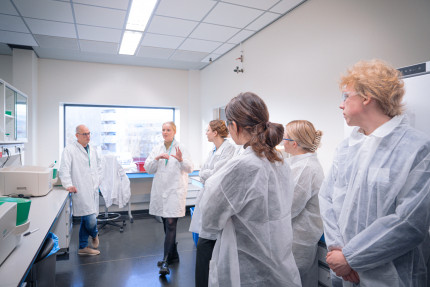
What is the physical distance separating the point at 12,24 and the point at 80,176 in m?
1.92

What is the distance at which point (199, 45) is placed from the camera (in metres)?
3.74

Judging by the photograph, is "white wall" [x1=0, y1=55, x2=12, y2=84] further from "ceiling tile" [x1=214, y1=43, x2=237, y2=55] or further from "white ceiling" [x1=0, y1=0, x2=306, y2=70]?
"ceiling tile" [x1=214, y1=43, x2=237, y2=55]

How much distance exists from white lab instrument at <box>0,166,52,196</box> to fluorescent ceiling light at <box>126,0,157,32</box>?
1839 millimetres

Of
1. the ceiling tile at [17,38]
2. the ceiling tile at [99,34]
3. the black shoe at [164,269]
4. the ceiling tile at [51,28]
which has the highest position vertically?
the ceiling tile at [99,34]

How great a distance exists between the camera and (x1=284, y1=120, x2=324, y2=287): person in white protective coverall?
4.92ft

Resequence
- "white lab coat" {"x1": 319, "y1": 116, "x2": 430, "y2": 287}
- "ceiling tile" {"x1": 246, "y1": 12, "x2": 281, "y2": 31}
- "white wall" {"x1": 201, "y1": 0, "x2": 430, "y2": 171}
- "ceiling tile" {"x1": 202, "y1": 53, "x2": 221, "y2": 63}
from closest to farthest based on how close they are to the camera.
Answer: "white lab coat" {"x1": 319, "y1": 116, "x2": 430, "y2": 287} < "white wall" {"x1": 201, "y1": 0, "x2": 430, "y2": 171} < "ceiling tile" {"x1": 246, "y1": 12, "x2": 281, "y2": 31} < "ceiling tile" {"x1": 202, "y1": 53, "x2": 221, "y2": 63}

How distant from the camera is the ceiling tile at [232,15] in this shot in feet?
8.75

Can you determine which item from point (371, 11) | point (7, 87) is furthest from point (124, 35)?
point (371, 11)

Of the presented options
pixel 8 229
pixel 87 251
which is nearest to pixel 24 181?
pixel 87 251

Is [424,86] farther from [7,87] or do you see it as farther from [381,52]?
[7,87]

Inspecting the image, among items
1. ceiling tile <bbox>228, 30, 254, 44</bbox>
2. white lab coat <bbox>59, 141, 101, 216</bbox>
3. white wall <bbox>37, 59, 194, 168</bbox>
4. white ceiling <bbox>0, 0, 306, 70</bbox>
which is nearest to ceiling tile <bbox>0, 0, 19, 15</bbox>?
white ceiling <bbox>0, 0, 306, 70</bbox>

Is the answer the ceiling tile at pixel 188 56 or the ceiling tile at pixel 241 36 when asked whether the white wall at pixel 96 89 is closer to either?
the ceiling tile at pixel 188 56

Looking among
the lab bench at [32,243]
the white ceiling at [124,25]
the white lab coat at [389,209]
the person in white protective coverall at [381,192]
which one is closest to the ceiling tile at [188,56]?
the white ceiling at [124,25]

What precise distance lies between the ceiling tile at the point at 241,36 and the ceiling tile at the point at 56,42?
2095 millimetres
